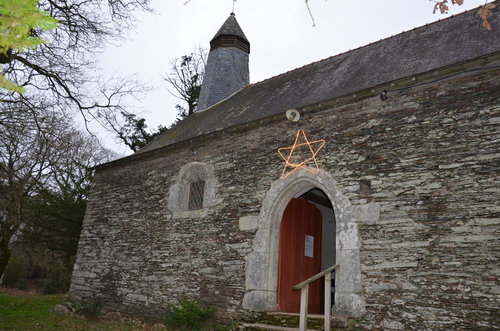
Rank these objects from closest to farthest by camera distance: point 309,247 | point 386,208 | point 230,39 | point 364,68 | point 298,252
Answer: point 386,208
point 298,252
point 309,247
point 364,68
point 230,39

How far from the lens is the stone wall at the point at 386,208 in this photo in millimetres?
4961

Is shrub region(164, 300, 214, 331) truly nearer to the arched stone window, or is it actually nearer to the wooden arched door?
the wooden arched door

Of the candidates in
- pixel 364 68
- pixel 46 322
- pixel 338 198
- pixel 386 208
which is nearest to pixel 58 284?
pixel 46 322

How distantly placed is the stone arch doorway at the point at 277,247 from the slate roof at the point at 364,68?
180cm

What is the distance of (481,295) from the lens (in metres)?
4.69

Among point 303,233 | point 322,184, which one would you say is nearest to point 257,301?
point 303,233

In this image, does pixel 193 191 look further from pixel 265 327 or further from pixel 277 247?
pixel 265 327

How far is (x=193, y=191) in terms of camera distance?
8773 millimetres

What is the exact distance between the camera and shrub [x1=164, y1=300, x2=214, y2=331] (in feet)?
23.1

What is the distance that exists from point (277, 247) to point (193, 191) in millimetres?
2674

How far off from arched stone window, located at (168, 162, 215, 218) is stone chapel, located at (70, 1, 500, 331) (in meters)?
0.04

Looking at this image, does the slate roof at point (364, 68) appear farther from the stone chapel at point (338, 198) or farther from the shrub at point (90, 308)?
the shrub at point (90, 308)

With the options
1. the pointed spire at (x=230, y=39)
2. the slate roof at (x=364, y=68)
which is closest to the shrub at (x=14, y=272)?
the slate roof at (x=364, y=68)

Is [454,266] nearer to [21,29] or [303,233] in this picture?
[303,233]
